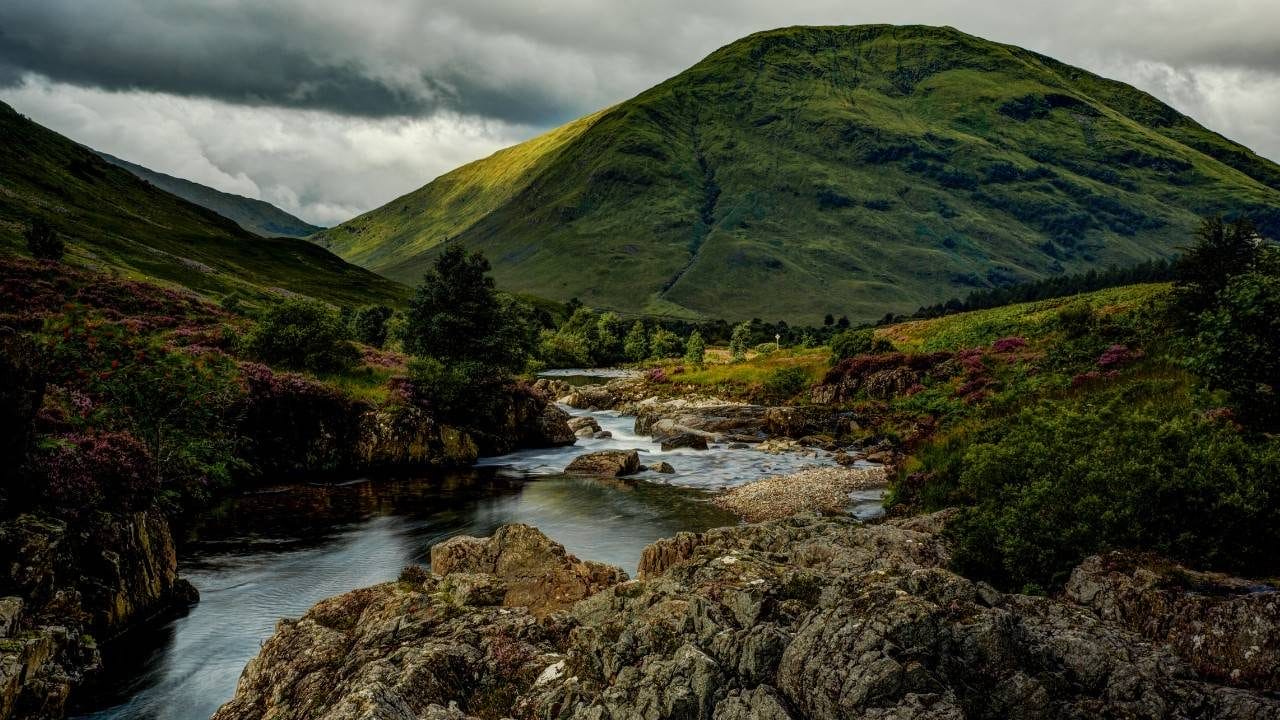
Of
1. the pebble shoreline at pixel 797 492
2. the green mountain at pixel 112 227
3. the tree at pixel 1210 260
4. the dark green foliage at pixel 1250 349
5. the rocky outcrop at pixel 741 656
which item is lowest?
the pebble shoreline at pixel 797 492

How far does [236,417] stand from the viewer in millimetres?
36562

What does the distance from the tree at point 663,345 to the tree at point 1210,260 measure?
117 m

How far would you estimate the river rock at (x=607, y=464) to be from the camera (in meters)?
42.4

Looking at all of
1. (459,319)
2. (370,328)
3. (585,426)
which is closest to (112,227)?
(370,328)

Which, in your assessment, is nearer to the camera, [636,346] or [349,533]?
[349,533]

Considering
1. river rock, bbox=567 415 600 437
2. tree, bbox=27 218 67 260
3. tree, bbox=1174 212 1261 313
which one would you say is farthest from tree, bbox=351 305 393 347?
tree, bbox=1174 212 1261 313

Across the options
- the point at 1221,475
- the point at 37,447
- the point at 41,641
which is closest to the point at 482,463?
the point at 37,447

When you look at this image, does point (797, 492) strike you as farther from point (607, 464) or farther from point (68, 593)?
point (68, 593)

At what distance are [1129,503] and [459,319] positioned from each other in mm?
44344

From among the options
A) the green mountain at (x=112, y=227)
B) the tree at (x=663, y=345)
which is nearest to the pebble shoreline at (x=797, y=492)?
the green mountain at (x=112, y=227)

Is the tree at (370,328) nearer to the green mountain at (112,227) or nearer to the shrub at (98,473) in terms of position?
Result: the green mountain at (112,227)

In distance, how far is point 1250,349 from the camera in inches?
547

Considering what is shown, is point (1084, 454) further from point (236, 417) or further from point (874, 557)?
point (236, 417)

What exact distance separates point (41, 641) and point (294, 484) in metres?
25.4
